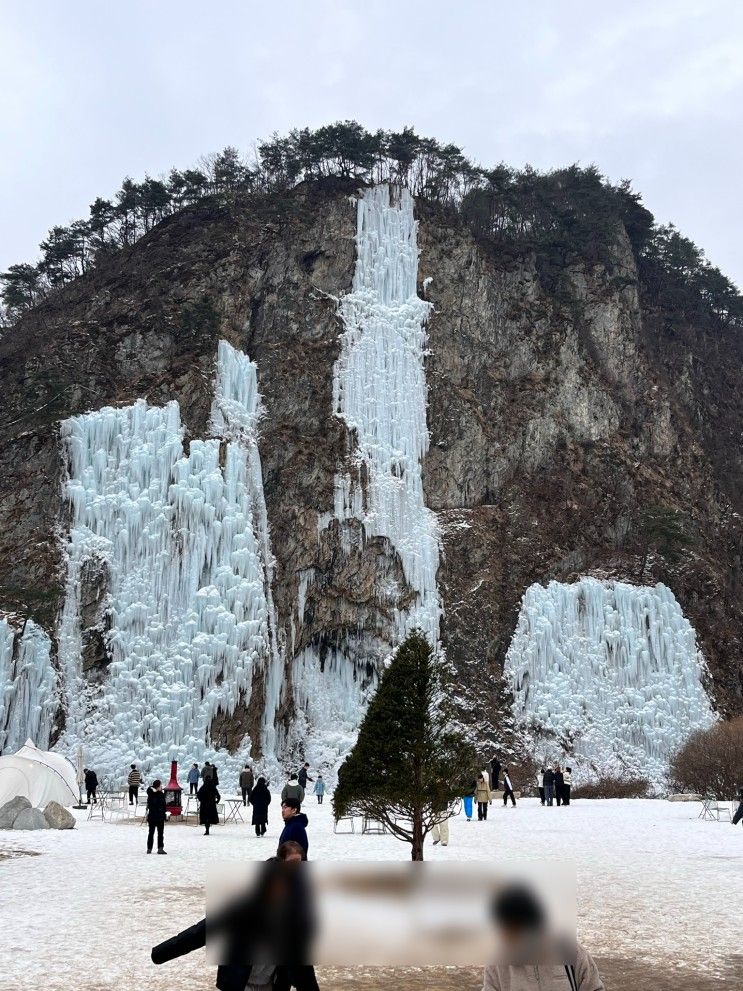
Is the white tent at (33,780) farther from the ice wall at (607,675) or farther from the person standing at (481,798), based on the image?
the ice wall at (607,675)

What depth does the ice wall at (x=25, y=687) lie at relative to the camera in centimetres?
3719

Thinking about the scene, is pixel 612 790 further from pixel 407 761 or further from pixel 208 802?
pixel 407 761

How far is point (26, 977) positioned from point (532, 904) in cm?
571

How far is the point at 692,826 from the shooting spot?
78.9 feet

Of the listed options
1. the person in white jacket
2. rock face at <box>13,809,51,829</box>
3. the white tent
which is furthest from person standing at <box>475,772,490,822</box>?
the person in white jacket

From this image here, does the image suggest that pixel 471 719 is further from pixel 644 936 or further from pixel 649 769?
pixel 644 936

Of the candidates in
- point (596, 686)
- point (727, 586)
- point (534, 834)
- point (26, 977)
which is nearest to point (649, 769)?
point (596, 686)

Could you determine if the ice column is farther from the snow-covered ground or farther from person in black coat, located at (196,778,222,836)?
person in black coat, located at (196,778,222,836)

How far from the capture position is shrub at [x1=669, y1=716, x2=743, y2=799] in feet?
110

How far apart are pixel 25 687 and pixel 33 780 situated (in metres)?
10.3

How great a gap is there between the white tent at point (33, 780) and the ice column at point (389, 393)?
17863mm

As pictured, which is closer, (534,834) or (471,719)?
→ (534,834)

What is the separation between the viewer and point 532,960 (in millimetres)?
3861

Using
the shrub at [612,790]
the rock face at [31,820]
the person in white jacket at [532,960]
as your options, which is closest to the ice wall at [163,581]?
the shrub at [612,790]
